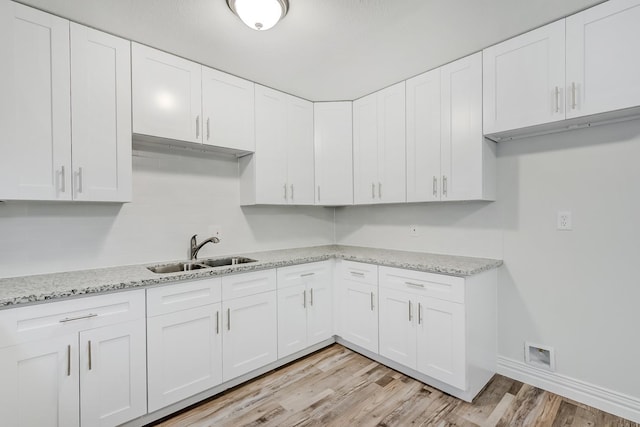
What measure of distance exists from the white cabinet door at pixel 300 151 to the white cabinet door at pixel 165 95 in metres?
0.86

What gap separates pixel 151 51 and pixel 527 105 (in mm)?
2483

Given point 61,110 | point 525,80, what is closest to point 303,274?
point 61,110

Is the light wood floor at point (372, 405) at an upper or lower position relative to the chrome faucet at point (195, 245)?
lower

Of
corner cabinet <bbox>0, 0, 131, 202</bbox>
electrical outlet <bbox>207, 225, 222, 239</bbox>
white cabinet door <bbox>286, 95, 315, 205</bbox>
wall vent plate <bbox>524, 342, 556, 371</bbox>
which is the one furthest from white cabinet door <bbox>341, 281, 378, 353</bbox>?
corner cabinet <bbox>0, 0, 131, 202</bbox>

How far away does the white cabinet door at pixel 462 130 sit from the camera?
2141 mm

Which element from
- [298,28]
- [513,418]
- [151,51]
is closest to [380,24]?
[298,28]

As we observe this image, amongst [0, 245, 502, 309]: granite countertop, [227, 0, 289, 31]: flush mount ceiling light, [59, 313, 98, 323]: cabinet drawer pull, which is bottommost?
[59, 313, 98, 323]: cabinet drawer pull

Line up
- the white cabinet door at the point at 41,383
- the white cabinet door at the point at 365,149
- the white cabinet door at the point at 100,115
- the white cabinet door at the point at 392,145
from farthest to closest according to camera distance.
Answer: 1. the white cabinet door at the point at 365,149
2. the white cabinet door at the point at 392,145
3. the white cabinet door at the point at 100,115
4. the white cabinet door at the point at 41,383

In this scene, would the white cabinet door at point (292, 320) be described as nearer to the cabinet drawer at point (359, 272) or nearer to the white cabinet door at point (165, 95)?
the cabinet drawer at point (359, 272)

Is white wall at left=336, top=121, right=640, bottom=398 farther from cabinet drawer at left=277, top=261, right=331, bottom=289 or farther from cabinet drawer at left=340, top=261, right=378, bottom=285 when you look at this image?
cabinet drawer at left=277, top=261, right=331, bottom=289

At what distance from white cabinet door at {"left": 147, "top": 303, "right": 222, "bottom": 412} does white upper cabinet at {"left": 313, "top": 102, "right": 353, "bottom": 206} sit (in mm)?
1509

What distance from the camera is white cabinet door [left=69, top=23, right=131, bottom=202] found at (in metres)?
1.75

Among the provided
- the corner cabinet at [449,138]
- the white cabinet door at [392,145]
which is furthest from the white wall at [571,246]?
the white cabinet door at [392,145]

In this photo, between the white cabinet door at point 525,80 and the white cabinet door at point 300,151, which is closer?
the white cabinet door at point 525,80
